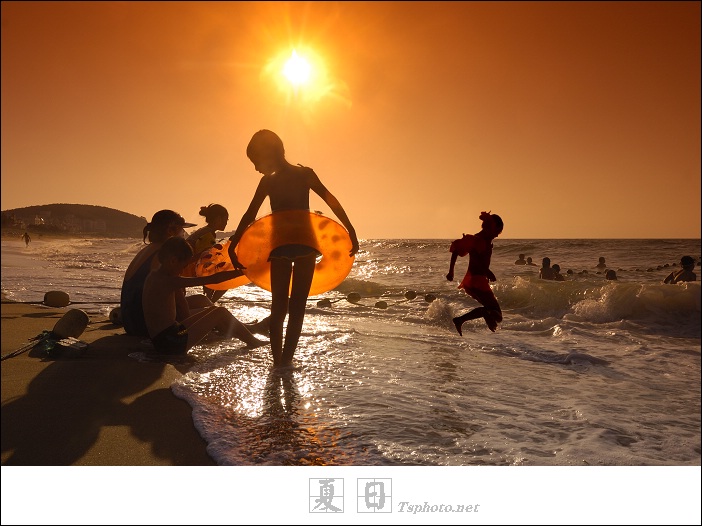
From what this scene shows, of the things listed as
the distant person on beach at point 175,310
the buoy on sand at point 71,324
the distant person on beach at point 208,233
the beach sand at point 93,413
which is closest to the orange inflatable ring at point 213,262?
the distant person on beach at point 208,233

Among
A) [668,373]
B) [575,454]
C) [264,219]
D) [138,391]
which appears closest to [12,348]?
[138,391]

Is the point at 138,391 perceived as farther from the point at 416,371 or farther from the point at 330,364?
the point at 416,371

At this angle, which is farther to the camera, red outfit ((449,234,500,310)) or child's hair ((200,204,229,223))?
child's hair ((200,204,229,223))

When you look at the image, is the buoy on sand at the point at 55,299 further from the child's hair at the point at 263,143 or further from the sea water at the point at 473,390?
the child's hair at the point at 263,143

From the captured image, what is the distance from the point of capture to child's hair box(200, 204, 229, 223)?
11.1ft

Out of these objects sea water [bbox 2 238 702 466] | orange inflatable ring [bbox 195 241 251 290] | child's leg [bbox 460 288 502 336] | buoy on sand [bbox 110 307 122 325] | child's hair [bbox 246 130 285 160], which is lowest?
sea water [bbox 2 238 702 466]

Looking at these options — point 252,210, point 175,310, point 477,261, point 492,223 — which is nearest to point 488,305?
point 477,261

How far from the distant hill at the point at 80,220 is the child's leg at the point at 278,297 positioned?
111cm

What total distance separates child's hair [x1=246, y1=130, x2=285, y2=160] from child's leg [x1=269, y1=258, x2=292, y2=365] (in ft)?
2.21

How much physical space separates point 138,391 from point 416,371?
5.57ft

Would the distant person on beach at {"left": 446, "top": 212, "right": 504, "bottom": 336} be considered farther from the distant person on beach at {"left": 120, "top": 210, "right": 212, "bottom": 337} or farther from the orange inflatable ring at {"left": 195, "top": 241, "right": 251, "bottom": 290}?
the orange inflatable ring at {"left": 195, "top": 241, "right": 251, "bottom": 290}

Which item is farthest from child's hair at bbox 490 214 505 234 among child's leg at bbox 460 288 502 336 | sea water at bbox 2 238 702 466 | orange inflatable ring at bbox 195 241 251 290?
orange inflatable ring at bbox 195 241 251 290

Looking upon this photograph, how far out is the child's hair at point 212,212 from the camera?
11.1 feet

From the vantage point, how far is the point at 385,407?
8.09 feet
